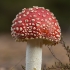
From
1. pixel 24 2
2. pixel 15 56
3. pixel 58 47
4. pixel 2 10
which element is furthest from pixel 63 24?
pixel 15 56

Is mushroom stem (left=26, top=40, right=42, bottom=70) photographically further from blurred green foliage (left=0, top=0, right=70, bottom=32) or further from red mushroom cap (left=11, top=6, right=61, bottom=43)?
blurred green foliage (left=0, top=0, right=70, bottom=32)

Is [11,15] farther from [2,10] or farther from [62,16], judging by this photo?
[62,16]

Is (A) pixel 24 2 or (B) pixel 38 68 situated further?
(A) pixel 24 2

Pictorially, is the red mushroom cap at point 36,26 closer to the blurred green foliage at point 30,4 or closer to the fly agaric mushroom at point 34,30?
the fly agaric mushroom at point 34,30

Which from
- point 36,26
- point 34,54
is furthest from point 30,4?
point 36,26

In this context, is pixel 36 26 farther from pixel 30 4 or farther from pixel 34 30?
pixel 30 4
